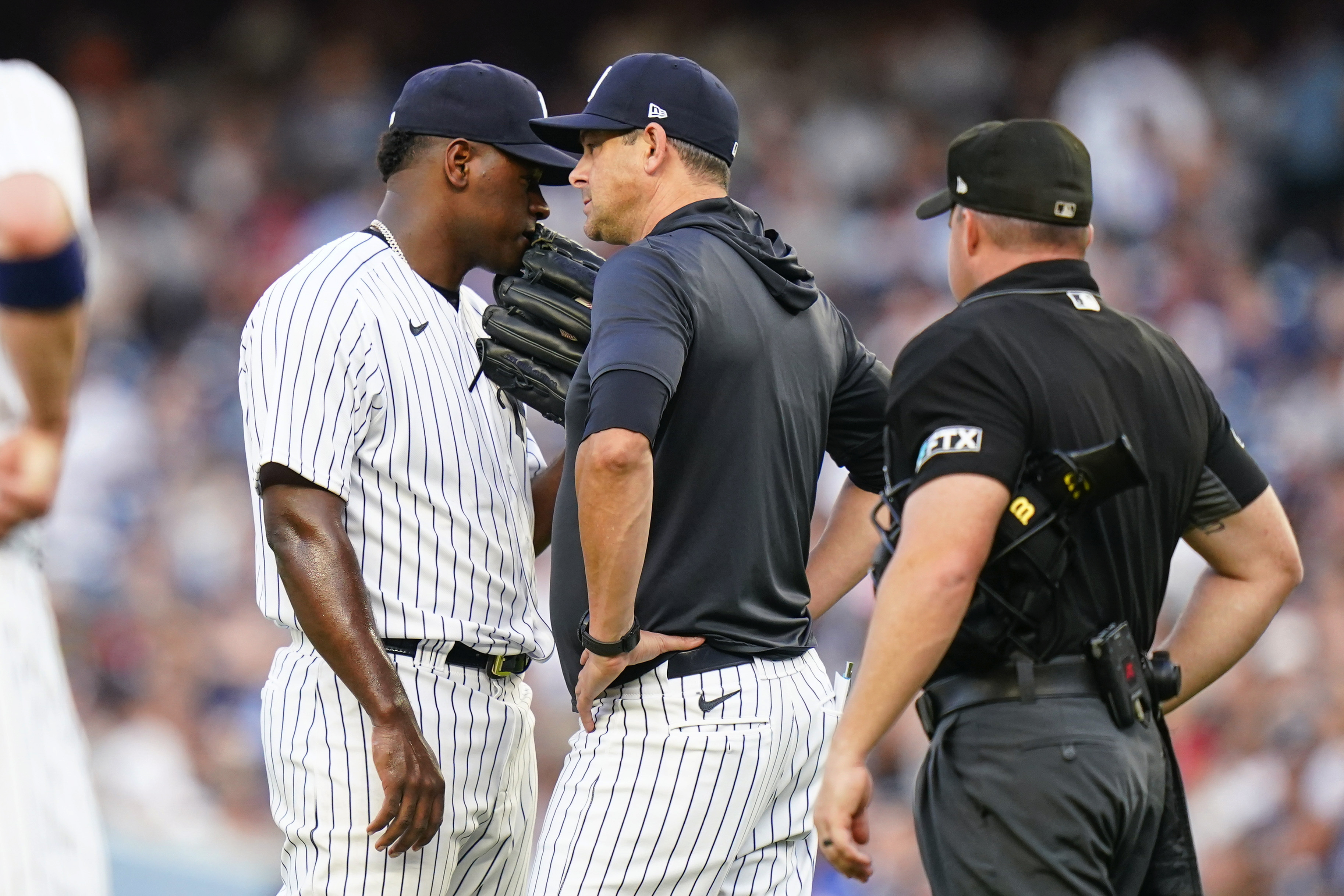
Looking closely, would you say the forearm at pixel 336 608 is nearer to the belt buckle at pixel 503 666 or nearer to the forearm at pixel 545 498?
the belt buckle at pixel 503 666

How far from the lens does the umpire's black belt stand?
302 centimetres

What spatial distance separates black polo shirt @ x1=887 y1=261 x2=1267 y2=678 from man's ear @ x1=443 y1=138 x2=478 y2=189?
3.41 feet

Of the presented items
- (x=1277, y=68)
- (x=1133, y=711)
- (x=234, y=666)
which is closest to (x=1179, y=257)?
(x=1277, y=68)

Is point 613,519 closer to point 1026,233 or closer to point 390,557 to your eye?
point 390,557

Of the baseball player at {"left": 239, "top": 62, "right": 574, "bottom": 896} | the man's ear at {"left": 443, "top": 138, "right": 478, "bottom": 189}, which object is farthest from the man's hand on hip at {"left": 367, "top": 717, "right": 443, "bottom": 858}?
the man's ear at {"left": 443, "top": 138, "right": 478, "bottom": 189}

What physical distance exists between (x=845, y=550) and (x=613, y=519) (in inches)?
37.5

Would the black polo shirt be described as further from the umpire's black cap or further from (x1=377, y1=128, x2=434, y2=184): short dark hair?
(x1=377, y1=128, x2=434, y2=184): short dark hair

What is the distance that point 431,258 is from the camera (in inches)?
129

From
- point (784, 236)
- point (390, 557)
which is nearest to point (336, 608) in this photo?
point (390, 557)

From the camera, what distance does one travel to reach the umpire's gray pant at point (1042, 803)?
2605mm

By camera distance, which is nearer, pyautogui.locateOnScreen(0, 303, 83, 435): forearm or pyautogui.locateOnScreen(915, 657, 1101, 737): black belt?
pyautogui.locateOnScreen(0, 303, 83, 435): forearm

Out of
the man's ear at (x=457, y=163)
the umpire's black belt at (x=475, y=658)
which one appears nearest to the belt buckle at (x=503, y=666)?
the umpire's black belt at (x=475, y=658)

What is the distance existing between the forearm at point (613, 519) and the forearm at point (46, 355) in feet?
3.28

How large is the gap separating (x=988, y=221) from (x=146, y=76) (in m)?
10.2
